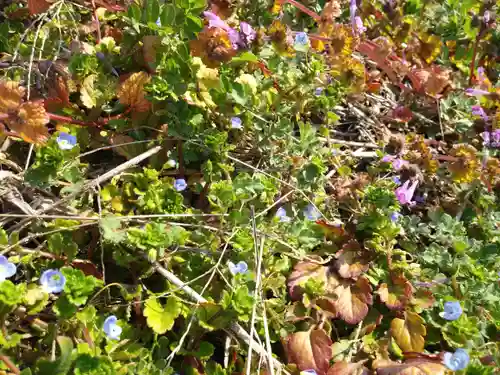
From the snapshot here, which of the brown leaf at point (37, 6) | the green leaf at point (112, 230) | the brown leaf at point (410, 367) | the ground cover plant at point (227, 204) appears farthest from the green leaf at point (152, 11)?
the brown leaf at point (410, 367)

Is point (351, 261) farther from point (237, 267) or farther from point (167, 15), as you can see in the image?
point (167, 15)

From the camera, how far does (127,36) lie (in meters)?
2.14

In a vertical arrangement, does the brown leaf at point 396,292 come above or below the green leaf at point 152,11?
below

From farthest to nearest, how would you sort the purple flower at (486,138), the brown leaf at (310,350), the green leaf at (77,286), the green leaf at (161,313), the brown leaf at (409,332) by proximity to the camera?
the purple flower at (486,138), the brown leaf at (409,332), the brown leaf at (310,350), the green leaf at (161,313), the green leaf at (77,286)

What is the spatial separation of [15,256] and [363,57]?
1.97 m

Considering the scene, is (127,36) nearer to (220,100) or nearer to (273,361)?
(220,100)

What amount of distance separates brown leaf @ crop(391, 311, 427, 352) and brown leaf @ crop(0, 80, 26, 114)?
1428 millimetres

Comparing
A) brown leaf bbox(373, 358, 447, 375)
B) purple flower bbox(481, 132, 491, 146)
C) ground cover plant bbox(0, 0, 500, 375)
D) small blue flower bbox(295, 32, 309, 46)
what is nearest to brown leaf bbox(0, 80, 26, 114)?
ground cover plant bbox(0, 0, 500, 375)

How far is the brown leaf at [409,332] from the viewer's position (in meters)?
1.79

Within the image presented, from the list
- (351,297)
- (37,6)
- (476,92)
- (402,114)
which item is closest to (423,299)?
(351,297)

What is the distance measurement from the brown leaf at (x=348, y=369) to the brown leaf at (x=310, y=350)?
0.08 feet

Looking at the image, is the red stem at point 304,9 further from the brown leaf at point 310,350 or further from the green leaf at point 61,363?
the green leaf at point 61,363

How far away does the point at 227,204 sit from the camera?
181 centimetres

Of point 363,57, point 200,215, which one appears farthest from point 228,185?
point 363,57
